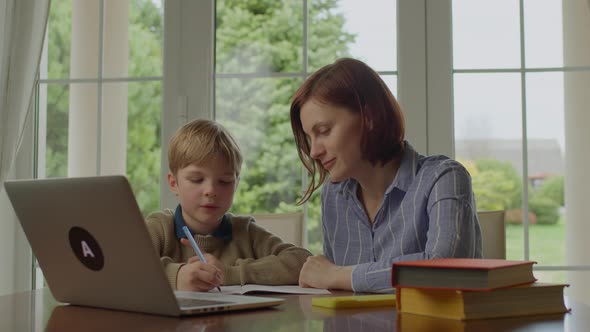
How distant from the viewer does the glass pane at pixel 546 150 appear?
10.3 ft

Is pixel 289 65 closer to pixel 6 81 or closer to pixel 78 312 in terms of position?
pixel 6 81

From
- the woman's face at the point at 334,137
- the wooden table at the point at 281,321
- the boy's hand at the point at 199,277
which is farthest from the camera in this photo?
the woman's face at the point at 334,137

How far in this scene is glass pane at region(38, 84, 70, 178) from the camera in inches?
134

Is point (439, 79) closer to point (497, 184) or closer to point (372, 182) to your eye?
point (497, 184)

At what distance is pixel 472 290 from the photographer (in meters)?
1.00

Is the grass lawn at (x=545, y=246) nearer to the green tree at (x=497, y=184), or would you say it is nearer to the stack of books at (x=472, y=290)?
the green tree at (x=497, y=184)

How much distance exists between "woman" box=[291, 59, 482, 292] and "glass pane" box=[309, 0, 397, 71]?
1.34 metres

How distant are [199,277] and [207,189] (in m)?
0.38

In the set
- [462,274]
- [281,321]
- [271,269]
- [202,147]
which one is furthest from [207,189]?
[462,274]

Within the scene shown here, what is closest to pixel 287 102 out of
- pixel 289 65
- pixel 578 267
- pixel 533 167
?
pixel 289 65

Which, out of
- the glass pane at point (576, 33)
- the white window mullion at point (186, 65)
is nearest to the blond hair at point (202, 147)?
the white window mullion at point (186, 65)

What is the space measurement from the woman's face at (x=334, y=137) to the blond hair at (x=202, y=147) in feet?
0.60

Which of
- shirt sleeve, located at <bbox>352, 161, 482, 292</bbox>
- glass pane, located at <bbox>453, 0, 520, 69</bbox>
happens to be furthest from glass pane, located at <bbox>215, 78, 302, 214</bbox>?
shirt sleeve, located at <bbox>352, 161, 482, 292</bbox>

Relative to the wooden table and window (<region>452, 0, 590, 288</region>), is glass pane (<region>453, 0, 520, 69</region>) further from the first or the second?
the wooden table
